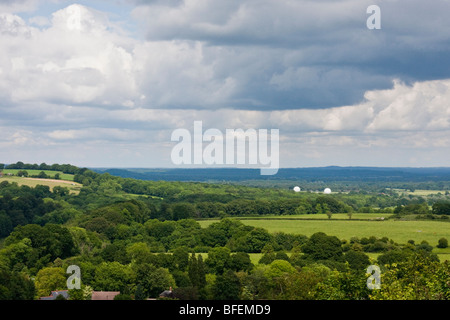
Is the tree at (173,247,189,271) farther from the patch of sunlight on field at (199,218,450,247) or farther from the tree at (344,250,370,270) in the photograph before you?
the patch of sunlight on field at (199,218,450,247)

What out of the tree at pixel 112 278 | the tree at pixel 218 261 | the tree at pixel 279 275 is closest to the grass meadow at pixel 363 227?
the tree at pixel 279 275

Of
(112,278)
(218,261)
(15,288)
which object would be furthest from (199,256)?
(15,288)

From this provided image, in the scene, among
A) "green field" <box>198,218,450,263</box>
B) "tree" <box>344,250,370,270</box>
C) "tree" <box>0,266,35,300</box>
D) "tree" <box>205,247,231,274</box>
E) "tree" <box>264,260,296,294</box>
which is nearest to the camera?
"tree" <box>0,266,35,300</box>

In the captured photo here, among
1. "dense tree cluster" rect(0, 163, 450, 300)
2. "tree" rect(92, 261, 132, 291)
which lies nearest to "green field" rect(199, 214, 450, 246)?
"dense tree cluster" rect(0, 163, 450, 300)

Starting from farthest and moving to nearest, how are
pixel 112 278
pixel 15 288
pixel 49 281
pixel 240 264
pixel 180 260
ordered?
1. pixel 180 260
2. pixel 240 264
3. pixel 112 278
4. pixel 49 281
5. pixel 15 288

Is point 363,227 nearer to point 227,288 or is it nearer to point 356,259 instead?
point 356,259

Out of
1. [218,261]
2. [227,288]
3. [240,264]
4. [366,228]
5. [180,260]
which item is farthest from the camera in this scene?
[366,228]

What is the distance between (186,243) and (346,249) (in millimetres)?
30975

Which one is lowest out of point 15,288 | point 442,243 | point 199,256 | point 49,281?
point 49,281

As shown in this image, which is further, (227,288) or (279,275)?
(279,275)

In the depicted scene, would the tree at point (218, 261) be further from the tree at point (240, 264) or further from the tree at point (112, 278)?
the tree at point (112, 278)

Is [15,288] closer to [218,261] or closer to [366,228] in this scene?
[218,261]

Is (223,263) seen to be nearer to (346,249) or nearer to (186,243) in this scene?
(346,249)

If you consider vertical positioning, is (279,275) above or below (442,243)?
below
